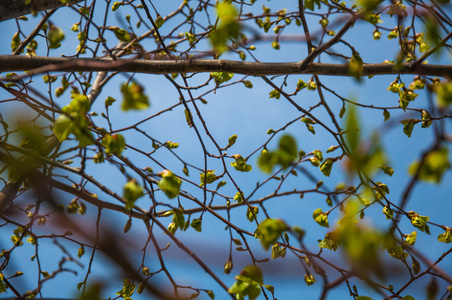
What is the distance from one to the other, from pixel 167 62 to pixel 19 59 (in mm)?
550

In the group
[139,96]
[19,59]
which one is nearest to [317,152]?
[139,96]

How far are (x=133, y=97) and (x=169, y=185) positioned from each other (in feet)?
A: 0.88

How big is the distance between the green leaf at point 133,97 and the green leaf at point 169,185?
0.74 ft

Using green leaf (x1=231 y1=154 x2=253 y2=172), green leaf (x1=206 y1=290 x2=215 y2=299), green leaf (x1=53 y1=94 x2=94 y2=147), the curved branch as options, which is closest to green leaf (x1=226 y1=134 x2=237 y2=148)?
green leaf (x1=231 y1=154 x2=253 y2=172)

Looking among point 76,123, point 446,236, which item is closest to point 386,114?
point 446,236

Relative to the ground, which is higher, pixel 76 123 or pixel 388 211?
pixel 388 211

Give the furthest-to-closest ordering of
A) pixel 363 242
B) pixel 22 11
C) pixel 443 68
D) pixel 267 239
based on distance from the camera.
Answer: pixel 22 11 < pixel 443 68 < pixel 267 239 < pixel 363 242

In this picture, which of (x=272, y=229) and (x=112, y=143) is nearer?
(x=272, y=229)

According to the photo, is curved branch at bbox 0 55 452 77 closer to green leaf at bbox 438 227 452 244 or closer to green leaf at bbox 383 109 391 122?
green leaf at bbox 383 109 391 122

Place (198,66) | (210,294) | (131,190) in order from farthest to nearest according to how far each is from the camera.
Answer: (210,294), (198,66), (131,190)

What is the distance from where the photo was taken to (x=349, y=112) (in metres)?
0.28

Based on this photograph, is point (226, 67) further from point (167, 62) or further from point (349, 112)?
point (349, 112)

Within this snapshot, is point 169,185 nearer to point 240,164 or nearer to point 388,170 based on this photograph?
point 240,164

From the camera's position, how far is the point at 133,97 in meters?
0.84
